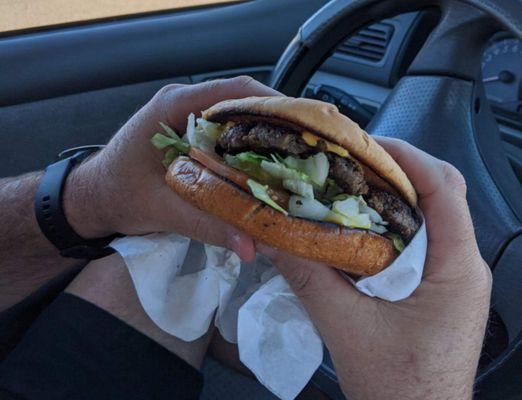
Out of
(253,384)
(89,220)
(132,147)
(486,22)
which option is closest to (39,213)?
(89,220)

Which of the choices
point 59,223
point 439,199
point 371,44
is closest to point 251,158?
point 439,199

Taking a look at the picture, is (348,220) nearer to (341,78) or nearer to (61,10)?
(341,78)

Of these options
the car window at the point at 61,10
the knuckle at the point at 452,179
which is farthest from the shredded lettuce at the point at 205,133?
the car window at the point at 61,10

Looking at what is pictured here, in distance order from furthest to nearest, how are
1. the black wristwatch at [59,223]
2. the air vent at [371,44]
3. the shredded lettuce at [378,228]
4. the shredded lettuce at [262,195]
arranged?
the air vent at [371,44] < the black wristwatch at [59,223] < the shredded lettuce at [378,228] < the shredded lettuce at [262,195]

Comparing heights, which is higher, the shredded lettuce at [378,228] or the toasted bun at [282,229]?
the toasted bun at [282,229]

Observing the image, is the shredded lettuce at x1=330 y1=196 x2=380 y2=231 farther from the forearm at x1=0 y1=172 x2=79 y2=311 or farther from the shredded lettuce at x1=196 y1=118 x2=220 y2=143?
the forearm at x1=0 y1=172 x2=79 y2=311

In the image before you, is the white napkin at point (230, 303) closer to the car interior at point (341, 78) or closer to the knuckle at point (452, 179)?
the car interior at point (341, 78)

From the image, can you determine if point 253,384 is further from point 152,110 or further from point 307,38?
point 307,38
